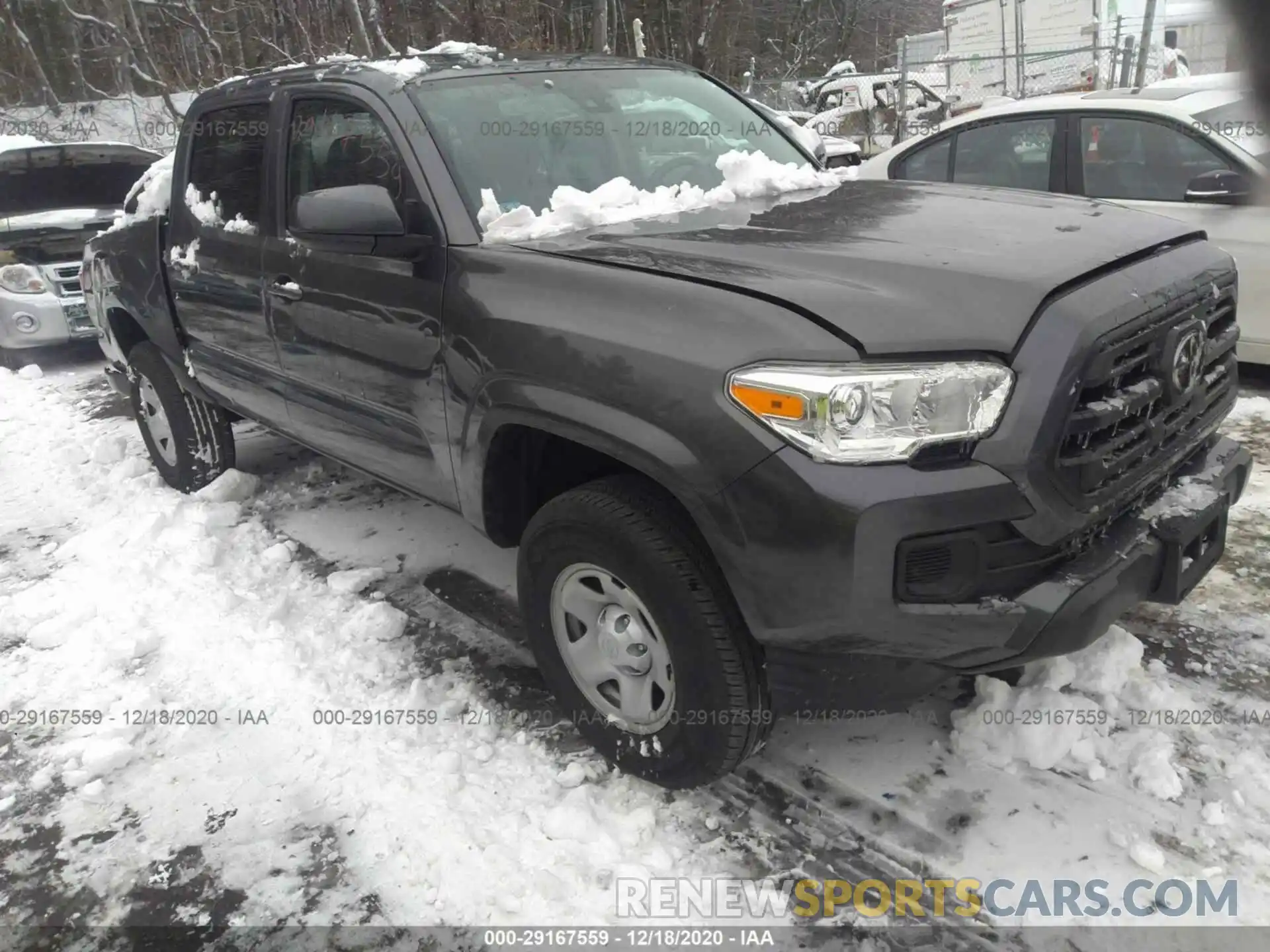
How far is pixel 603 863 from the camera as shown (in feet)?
7.86

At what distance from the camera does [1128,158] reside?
5.16 meters

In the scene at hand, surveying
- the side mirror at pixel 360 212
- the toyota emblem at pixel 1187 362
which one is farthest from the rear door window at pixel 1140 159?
the side mirror at pixel 360 212

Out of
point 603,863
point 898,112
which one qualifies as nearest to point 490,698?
point 603,863

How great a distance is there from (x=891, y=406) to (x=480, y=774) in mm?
1608

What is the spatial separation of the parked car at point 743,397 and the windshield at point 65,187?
6.78 metres

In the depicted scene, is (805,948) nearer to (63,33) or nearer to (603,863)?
(603,863)

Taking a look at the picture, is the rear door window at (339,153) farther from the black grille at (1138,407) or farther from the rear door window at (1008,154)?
the rear door window at (1008,154)

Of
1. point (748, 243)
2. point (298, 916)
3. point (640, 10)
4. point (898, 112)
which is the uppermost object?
point (640, 10)

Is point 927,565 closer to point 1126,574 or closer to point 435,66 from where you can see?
point 1126,574

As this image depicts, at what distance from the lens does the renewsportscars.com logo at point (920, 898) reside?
2180mm

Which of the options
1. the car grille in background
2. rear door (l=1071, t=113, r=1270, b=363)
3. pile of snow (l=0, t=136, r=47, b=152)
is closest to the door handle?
rear door (l=1071, t=113, r=1270, b=363)

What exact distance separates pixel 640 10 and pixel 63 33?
696 inches

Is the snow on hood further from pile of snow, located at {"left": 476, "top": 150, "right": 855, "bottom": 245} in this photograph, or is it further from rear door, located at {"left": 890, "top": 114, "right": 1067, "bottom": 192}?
Answer: pile of snow, located at {"left": 476, "top": 150, "right": 855, "bottom": 245}

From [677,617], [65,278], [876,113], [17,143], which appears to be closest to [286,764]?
[677,617]
